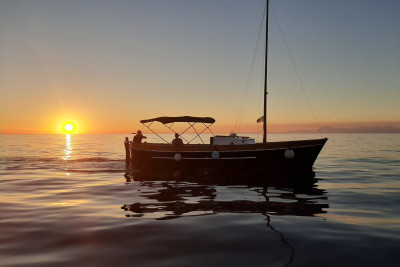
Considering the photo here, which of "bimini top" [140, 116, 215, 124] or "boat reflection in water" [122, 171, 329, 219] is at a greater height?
"bimini top" [140, 116, 215, 124]

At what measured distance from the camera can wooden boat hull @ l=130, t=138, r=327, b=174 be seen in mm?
20438

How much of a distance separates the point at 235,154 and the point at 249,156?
3.21 feet

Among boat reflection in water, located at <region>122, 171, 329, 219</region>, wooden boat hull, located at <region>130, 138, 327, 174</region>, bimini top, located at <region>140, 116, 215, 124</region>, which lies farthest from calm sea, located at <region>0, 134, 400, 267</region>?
bimini top, located at <region>140, 116, 215, 124</region>

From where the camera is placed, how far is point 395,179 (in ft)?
60.4

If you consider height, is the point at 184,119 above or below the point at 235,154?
above

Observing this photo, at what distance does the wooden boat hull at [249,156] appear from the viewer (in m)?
20.4

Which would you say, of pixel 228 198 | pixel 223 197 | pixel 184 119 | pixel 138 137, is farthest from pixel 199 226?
pixel 138 137

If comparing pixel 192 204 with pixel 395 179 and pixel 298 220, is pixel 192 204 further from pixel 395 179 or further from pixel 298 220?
pixel 395 179

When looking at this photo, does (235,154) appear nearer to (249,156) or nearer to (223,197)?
(249,156)

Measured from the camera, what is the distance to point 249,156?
2066cm

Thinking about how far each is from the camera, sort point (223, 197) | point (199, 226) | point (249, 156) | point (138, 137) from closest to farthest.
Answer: point (199, 226)
point (223, 197)
point (249, 156)
point (138, 137)

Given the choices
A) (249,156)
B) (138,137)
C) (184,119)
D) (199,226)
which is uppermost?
(184,119)

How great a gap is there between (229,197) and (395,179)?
11.9 metres

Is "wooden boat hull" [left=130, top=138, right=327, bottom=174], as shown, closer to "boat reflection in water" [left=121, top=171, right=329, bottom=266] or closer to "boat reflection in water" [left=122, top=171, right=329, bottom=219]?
"boat reflection in water" [left=122, top=171, right=329, bottom=219]
